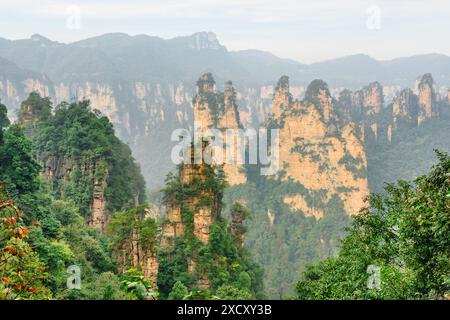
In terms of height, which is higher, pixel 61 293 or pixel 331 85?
pixel 331 85

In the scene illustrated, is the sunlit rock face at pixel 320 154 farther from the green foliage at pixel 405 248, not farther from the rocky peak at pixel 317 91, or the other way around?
the green foliage at pixel 405 248

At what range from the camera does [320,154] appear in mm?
53594

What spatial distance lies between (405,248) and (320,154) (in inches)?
1799

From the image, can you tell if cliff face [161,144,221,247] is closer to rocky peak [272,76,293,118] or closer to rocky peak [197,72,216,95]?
rocky peak [197,72,216,95]

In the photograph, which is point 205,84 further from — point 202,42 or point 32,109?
point 202,42

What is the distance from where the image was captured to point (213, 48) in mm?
128875

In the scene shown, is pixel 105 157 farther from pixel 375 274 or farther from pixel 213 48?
pixel 213 48

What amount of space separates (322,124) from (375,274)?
4566 centimetres

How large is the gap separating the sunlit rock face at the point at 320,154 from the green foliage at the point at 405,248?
130 ft

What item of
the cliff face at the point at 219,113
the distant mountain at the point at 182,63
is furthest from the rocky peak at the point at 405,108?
the distant mountain at the point at 182,63

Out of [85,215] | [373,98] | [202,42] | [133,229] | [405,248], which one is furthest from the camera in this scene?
[202,42]

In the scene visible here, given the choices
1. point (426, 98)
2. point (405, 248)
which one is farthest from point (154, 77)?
point (405, 248)
